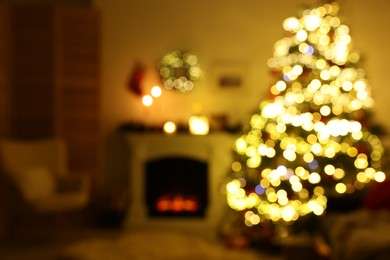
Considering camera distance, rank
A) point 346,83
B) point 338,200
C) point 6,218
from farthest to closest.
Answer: point 6,218
point 346,83
point 338,200

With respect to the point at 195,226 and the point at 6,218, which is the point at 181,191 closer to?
the point at 195,226

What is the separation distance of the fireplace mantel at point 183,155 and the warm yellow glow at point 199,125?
0.24ft

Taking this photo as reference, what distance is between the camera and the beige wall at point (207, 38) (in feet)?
21.7

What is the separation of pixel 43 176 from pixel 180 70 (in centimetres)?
185

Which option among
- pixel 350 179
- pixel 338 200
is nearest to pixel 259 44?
pixel 350 179

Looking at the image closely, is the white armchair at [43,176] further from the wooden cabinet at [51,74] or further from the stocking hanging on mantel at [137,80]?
the stocking hanging on mantel at [137,80]

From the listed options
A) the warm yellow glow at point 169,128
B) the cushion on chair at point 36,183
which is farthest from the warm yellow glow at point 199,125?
the cushion on chair at point 36,183

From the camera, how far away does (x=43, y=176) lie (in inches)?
237

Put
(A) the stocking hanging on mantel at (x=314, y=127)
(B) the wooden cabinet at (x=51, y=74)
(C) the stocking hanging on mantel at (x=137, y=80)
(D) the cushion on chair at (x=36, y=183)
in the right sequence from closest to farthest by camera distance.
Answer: (A) the stocking hanging on mantel at (x=314, y=127) < (D) the cushion on chair at (x=36, y=183) < (B) the wooden cabinet at (x=51, y=74) < (C) the stocking hanging on mantel at (x=137, y=80)

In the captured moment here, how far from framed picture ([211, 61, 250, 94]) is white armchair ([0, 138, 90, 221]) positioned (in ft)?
5.89

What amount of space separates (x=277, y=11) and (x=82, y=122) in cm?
246

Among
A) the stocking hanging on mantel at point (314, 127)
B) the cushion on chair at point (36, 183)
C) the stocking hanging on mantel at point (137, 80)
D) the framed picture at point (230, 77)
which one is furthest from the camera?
the framed picture at point (230, 77)

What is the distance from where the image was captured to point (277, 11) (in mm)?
6652

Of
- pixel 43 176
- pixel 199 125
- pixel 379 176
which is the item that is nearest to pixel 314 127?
pixel 379 176
